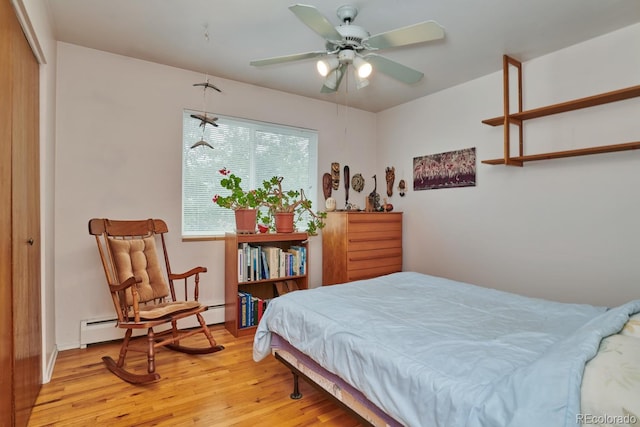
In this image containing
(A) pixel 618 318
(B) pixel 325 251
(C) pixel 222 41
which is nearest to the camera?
(A) pixel 618 318

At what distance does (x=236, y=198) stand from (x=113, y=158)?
1095mm

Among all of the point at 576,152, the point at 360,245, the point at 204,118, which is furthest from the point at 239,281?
the point at 576,152

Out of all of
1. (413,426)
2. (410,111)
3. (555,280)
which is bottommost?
(413,426)

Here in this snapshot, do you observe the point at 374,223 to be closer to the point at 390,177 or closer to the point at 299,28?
the point at 390,177

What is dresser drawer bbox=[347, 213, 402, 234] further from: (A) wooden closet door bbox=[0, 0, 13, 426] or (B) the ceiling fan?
(A) wooden closet door bbox=[0, 0, 13, 426]

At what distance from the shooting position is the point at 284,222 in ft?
11.1

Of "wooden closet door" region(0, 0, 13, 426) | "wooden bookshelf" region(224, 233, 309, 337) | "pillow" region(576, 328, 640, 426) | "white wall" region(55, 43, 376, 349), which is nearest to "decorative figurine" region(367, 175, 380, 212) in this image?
"wooden bookshelf" region(224, 233, 309, 337)

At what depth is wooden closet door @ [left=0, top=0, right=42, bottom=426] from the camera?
1.50m

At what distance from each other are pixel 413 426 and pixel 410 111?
365 centimetres

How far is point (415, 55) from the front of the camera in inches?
113

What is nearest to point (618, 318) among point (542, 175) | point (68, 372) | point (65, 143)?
point (542, 175)

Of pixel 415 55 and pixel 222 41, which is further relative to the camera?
pixel 415 55

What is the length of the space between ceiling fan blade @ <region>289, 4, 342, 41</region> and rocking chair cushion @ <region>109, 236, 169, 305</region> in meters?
2.08

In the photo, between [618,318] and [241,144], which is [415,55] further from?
[618,318]
